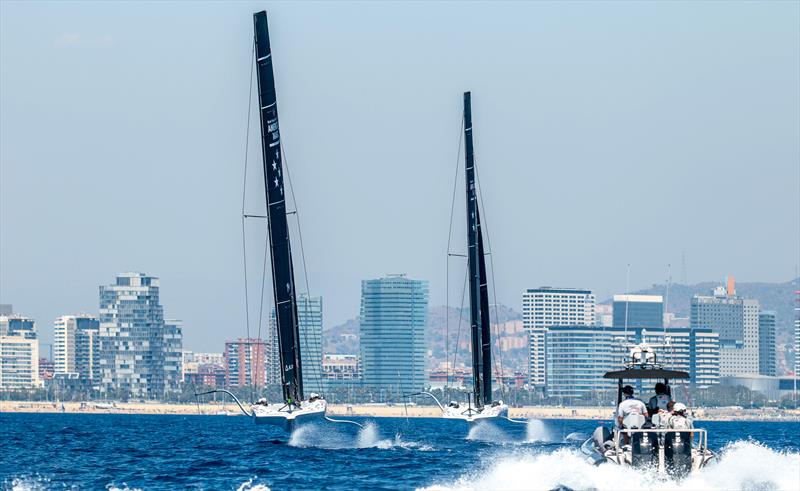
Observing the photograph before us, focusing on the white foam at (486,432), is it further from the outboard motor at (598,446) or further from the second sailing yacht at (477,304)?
the outboard motor at (598,446)

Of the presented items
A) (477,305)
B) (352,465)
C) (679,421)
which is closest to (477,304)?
(477,305)

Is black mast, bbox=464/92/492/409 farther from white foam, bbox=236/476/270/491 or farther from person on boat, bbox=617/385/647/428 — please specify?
person on boat, bbox=617/385/647/428

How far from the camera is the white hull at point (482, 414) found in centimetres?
9894

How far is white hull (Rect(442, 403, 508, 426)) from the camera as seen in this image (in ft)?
325

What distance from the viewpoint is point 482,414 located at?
99188 mm

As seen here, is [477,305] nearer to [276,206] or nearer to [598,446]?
[276,206]

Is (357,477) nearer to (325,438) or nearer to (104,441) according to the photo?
(325,438)

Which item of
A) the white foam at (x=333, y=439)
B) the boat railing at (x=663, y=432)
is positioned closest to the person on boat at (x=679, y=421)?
the boat railing at (x=663, y=432)

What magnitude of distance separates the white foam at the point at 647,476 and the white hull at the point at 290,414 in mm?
25053

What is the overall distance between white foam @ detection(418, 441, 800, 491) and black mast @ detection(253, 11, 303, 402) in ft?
98.3

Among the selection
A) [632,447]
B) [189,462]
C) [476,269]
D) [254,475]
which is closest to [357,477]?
[254,475]

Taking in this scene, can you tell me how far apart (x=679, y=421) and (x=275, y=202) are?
3938 cm

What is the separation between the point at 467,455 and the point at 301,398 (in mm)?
8349

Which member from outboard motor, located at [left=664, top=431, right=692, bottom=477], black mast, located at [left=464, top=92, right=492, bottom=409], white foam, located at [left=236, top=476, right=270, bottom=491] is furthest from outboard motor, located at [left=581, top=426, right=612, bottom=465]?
black mast, located at [left=464, top=92, right=492, bottom=409]
